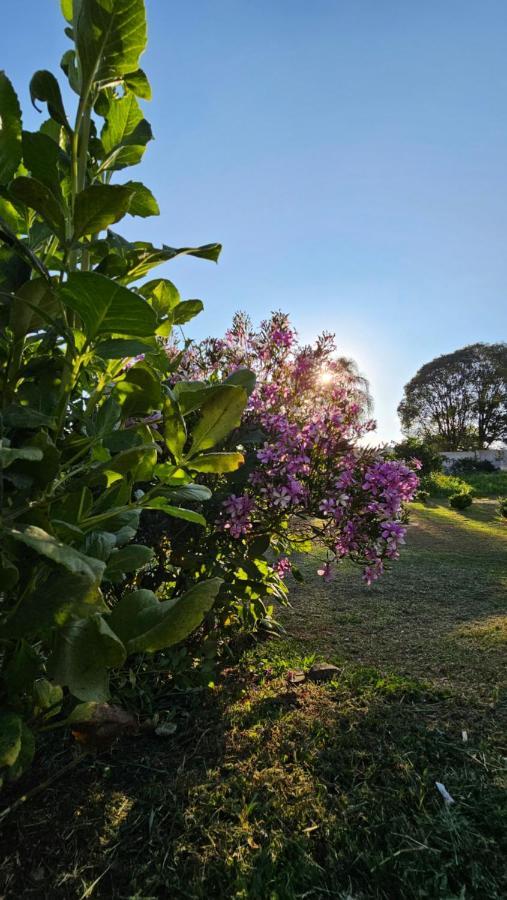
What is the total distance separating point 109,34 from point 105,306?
46 centimetres

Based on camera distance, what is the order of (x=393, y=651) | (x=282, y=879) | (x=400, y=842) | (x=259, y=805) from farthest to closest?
(x=393, y=651) < (x=259, y=805) < (x=400, y=842) < (x=282, y=879)

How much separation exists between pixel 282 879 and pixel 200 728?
733 millimetres

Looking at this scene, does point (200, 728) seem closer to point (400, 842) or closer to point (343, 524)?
point (400, 842)

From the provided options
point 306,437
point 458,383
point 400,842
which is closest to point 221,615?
point 306,437

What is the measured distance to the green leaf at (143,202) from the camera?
0.99m

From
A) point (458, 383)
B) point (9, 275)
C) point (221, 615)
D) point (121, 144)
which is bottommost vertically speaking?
point (221, 615)

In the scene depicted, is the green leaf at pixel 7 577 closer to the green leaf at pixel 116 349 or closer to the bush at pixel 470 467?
the green leaf at pixel 116 349

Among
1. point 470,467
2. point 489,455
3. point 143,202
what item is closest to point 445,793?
point 143,202

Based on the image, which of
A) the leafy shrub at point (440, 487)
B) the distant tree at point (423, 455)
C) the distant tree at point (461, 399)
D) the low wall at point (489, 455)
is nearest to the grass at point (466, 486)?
the leafy shrub at point (440, 487)

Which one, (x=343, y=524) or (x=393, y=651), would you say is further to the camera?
(x=393, y=651)

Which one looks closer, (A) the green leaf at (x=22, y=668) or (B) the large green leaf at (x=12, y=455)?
(B) the large green leaf at (x=12, y=455)

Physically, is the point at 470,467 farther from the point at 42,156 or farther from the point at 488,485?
the point at 42,156

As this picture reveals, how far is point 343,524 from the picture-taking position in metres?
2.27

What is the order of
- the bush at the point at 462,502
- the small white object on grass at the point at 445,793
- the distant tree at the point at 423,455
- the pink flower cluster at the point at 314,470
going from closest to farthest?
the small white object on grass at the point at 445,793 → the pink flower cluster at the point at 314,470 → the bush at the point at 462,502 → the distant tree at the point at 423,455
